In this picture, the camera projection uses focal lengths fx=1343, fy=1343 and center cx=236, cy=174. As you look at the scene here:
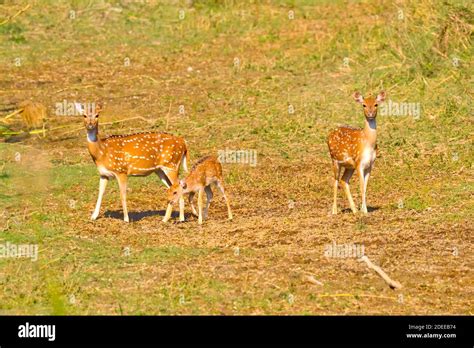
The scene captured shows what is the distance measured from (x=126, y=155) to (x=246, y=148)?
4.88 m

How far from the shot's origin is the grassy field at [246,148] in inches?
622

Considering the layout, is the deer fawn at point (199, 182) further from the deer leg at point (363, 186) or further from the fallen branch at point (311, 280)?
the fallen branch at point (311, 280)

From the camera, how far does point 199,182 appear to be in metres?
19.5

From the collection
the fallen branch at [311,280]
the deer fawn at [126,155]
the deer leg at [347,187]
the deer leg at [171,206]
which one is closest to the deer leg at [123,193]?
the deer fawn at [126,155]

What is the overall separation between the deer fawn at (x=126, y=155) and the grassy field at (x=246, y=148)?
58cm

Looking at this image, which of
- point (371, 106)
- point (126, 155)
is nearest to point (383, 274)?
point (371, 106)

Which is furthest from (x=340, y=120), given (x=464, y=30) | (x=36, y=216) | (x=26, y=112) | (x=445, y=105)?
(x=36, y=216)

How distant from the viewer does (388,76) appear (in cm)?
2709

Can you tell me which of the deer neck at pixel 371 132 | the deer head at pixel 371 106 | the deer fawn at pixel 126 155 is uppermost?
the deer head at pixel 371 106

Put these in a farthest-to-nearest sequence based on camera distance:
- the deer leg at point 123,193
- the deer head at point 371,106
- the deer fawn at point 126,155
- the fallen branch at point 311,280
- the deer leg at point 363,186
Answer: the deer head at point 371,106
the deer fawn at point 126,155
the deer leg at point 123,193
the deer leg at point 363,186
the fallen branch at point 311,280

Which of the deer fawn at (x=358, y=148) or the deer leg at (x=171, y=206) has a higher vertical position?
the deer fawn at (x=358, y=148)

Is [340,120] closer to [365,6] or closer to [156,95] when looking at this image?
[156,95]

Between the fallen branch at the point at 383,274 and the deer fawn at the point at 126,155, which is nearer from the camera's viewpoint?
the fallen branch at the point at 383,274

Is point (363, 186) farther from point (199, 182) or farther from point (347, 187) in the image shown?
point (199, 182)
